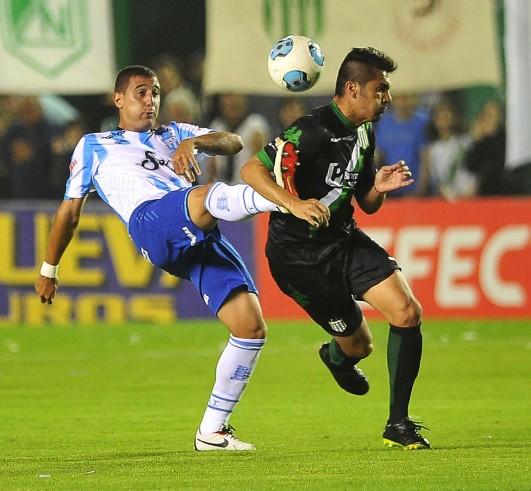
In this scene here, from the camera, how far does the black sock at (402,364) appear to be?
7.82 metres

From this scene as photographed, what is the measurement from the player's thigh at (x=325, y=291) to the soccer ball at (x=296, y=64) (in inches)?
37.4

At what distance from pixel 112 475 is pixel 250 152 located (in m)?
10.5

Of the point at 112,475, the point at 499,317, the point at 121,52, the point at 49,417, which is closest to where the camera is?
the point at 112,475

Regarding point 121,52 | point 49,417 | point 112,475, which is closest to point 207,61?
point 121,52

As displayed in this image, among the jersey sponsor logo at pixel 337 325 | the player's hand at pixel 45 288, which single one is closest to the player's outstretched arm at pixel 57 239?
the player's hand at pixel 45 288

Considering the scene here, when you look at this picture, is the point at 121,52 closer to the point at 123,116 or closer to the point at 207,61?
the point at 207,61

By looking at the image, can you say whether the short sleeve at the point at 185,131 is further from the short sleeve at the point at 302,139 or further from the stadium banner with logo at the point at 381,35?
the stadium banner with logo at the point at 381,35

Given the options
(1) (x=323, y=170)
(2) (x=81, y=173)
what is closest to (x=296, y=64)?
(1) (x=323, y=170)

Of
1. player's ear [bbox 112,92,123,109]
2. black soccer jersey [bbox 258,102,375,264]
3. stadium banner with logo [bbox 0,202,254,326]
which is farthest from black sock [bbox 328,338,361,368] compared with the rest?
stadium banner with logo [bbox 0,202,254,326]

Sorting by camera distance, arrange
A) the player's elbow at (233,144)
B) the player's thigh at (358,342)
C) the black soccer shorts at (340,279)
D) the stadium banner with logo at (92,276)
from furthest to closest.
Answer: the stadium banner with logo at (92,276), the player's thigh at (358,342), the player's elbow at (233,144), the black soccer shorts at (340,279)

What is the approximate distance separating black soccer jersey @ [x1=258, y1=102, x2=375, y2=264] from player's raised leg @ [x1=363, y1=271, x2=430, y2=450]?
1.54 feet

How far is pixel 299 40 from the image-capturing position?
8.20 metres

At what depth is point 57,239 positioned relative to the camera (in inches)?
330

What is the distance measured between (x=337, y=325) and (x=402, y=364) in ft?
2.40
